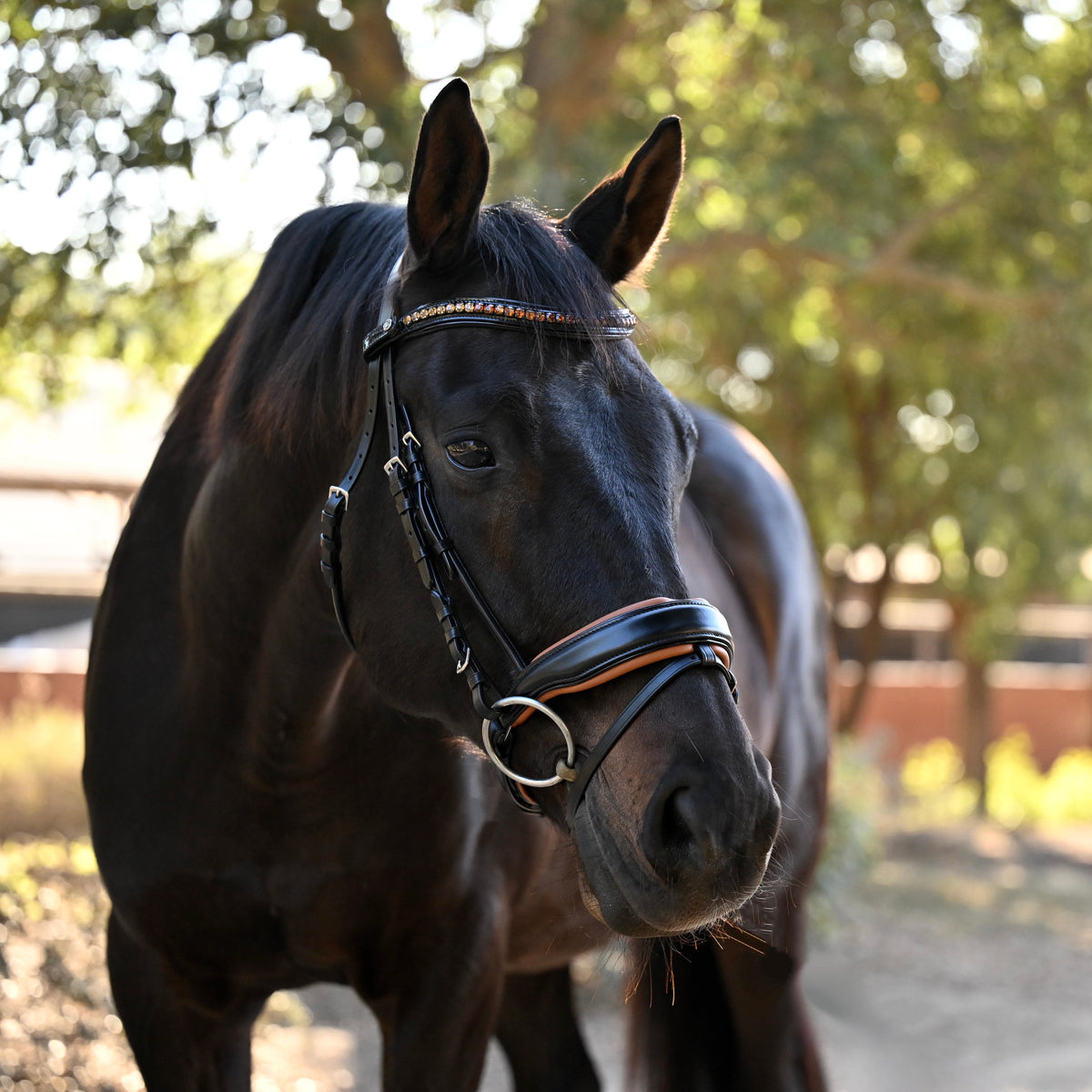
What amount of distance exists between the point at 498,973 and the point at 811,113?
5.23 meters

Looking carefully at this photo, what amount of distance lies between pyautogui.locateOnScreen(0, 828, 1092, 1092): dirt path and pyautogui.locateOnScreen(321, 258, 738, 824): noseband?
1.75m

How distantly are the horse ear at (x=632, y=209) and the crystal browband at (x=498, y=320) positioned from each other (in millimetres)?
220

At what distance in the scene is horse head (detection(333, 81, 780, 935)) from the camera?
4.22ft

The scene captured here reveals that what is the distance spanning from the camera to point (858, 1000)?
6.41 metres

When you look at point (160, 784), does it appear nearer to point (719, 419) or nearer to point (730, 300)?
point (719, 419)

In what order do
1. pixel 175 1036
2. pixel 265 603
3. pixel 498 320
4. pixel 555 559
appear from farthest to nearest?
pixel 175 1036 → pixel 265 603 → pixel 498 320 → pixel 555 559

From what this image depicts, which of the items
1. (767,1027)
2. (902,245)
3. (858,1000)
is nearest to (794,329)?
(902,245)

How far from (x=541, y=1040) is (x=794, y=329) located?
7111mm

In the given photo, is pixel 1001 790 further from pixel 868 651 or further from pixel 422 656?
pixel 422 656

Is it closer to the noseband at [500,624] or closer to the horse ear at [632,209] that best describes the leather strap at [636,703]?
the noseband at [500,624]

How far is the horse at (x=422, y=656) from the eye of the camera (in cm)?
135

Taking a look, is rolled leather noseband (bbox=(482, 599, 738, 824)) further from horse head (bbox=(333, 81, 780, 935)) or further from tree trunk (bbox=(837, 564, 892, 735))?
tree trunk (bbox=(837, 564, 892, 735))

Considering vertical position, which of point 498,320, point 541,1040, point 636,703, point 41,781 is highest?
point 498,320

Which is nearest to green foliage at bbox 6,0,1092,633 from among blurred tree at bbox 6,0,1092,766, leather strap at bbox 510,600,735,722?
blurred tree at bbox 6,0,1092,766
